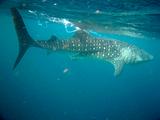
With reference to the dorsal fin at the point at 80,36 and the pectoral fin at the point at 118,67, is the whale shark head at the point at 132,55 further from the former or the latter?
the dorsal fin at the point at 80,36

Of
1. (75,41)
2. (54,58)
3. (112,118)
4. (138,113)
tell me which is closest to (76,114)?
(112,118)

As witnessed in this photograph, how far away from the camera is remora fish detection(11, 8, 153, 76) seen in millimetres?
11555

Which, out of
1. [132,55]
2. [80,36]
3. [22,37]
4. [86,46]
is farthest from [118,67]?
[22,37]

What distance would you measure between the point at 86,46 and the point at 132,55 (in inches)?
148

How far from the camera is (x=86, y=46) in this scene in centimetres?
1398

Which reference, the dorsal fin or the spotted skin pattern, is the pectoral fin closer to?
the spotted skin pattern

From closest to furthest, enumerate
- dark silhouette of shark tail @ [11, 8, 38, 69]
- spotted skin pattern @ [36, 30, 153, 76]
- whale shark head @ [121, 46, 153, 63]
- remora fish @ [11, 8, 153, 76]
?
dark silhouette of shark tail @ [11, 8, 38, 69], remora fish @ [11, 8, 153, 76], spotted skin pattern @ [36, 30, 153, 76], whale shark head @ [121, 46, 153, 63]

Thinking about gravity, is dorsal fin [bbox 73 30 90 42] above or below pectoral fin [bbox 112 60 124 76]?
above

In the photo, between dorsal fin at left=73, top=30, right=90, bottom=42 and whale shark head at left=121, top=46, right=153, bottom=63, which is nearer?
dorsal fin at left=73, top=30, right=90, bottom=42

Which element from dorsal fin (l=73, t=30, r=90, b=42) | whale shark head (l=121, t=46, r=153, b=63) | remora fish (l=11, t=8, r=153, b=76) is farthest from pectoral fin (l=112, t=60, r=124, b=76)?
dorsal fin (l=73, t=30, r=90, b=42)

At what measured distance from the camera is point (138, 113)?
36.0m

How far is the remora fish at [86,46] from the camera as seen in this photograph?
37.9ft

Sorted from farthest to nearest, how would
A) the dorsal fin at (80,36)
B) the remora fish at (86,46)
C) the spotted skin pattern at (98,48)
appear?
the dorsal fin at (80,36), the spotted skin pattern at (98,48), the remora fish at (86,46)

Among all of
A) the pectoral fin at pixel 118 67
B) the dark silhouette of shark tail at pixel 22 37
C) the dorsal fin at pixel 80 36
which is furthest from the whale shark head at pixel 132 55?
the dark silhouette of shark tail at pixel 22 37
